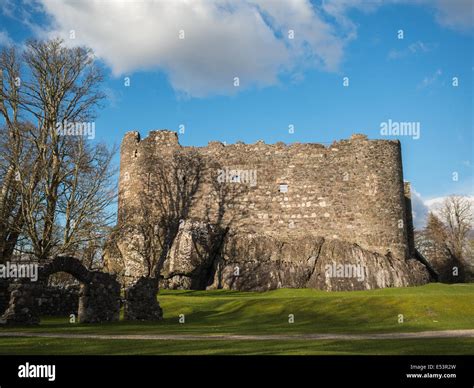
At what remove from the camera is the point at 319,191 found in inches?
1559

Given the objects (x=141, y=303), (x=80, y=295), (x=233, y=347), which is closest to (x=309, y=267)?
(x=141, y=303)

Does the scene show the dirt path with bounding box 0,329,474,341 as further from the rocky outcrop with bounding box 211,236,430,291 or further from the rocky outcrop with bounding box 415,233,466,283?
the rocky outcrop with bounding box 415,233,466,283

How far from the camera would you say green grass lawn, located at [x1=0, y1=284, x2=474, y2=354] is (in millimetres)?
13305

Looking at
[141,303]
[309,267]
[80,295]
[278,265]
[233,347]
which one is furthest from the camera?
[278,265]

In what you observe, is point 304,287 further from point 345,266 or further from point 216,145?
point 216,145

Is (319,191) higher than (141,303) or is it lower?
higher

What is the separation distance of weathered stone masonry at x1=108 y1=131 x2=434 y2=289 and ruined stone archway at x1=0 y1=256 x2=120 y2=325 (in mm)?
13159

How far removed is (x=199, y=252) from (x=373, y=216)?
519 inches

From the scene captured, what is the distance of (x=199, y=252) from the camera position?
1506 inches

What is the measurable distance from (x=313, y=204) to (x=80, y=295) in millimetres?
20468

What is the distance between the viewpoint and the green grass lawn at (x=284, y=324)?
1330 cm

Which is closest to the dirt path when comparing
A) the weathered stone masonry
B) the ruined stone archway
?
the ruined stone archway

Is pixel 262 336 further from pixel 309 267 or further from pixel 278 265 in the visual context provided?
pixel 309 267
